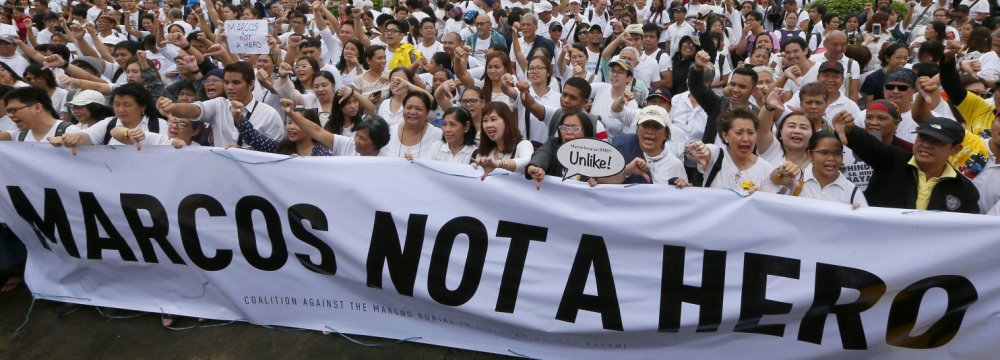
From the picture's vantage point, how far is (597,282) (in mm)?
3893

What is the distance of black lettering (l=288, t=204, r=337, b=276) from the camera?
4.29 metres

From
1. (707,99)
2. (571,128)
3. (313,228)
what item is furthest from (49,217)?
(707,99)

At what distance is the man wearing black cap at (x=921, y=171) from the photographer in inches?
150

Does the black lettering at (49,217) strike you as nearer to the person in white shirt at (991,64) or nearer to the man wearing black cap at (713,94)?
the man wearing black cap at (713,94)

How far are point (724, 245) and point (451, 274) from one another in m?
1.50

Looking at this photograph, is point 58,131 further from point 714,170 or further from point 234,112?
point 714,170

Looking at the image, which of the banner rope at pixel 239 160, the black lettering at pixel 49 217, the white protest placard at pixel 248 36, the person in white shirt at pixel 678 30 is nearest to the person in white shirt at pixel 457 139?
the banner rope at pixel 239 160

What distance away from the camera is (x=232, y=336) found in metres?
4.53

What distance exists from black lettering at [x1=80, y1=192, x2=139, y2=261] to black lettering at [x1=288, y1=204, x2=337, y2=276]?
1.23 m

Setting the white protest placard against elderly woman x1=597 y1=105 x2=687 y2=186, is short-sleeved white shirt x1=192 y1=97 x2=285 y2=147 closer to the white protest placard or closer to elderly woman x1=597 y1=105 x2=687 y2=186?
the white protest placard

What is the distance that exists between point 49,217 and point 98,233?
378mm

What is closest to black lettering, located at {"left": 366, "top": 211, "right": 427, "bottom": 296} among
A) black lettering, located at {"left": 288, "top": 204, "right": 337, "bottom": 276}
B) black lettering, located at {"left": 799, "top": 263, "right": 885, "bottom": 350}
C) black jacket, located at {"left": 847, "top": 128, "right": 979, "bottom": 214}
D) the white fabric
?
black lettering, located at {"left": 288, "top": 204, "right": 337, "bottom": 276}

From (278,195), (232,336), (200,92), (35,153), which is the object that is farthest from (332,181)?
(200,92)

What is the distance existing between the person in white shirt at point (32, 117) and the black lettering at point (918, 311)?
5.09 m
